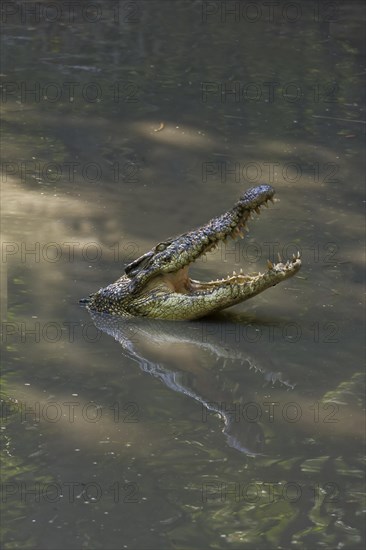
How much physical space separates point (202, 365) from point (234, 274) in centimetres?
97

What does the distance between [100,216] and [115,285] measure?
5.50 feet

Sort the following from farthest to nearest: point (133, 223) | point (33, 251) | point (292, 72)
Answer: point (292, 72) < point (133, 223) < point (33, 251)

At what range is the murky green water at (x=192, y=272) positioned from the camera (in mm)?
5867

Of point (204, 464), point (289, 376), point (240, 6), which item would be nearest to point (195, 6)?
point (240, 6)

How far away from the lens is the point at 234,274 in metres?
8.33

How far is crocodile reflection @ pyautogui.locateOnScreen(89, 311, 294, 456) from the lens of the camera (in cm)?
676

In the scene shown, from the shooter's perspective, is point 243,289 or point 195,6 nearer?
point 243,289

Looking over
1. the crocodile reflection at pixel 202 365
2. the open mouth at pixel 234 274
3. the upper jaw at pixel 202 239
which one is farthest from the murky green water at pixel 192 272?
the upper jaw at pixel 202 239

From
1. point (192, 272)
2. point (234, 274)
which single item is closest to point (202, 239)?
point (234, 274)

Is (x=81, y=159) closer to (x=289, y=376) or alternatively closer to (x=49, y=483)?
(x=289, y=376)

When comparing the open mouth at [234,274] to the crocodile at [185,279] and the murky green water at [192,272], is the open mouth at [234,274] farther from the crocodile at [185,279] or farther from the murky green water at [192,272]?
the murky green water at [192,272]

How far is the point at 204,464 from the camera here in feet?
20.4

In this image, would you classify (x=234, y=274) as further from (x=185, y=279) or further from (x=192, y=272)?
(x=192, y=272)

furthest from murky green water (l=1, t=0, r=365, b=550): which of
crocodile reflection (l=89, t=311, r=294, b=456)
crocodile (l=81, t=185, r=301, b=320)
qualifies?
A: crocodile (l=81, t=185, r=301, b=320)
